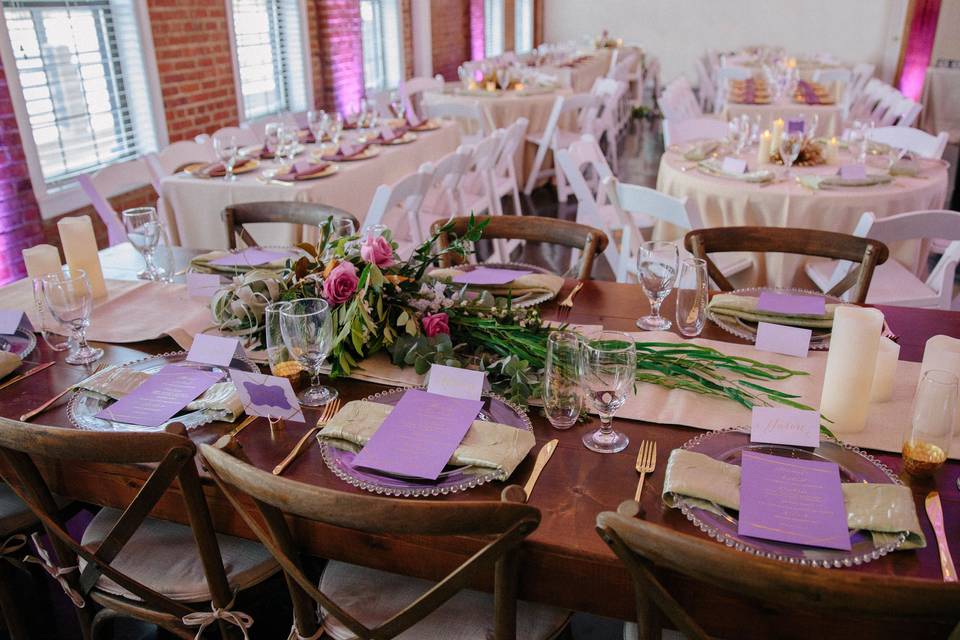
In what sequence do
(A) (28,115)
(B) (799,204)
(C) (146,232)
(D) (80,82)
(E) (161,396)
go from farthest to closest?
(D) (80,82)
(A) (28,115)
(B) (799,204)
(C) (146,232)
(E) (161,396)

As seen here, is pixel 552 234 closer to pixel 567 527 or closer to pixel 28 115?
pixel 567 527

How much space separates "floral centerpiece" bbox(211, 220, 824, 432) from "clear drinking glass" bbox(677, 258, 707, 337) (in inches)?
3.5

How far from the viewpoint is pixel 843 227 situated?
296cm

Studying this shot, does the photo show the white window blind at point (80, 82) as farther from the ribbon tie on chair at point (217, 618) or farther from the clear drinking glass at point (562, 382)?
the clear drinking glass at point (562, 382)

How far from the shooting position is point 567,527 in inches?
40.9

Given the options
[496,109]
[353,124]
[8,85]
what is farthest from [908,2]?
[8,85]

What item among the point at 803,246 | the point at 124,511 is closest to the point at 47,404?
the point at 124,511

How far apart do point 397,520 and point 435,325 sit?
60cm

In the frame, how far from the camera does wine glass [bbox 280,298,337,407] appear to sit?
53.2 inches

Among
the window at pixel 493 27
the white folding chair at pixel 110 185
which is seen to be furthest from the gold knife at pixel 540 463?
the window at pixel 493 27

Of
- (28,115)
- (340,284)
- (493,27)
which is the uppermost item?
(493,27)

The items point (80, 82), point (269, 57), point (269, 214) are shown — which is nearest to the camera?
point (269, 214)

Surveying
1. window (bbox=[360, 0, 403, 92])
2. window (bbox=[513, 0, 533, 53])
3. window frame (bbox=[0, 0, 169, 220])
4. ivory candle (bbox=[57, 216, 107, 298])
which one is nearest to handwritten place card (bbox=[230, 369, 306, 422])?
ivory candle (bbox=[57, 216, 107, 298])

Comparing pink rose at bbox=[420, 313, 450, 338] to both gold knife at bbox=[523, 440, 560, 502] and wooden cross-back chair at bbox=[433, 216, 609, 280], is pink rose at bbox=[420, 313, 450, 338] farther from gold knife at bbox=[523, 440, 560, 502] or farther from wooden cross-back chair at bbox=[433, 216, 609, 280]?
wooden cross-back chair at bbox=[433, 216, 609, 280]
